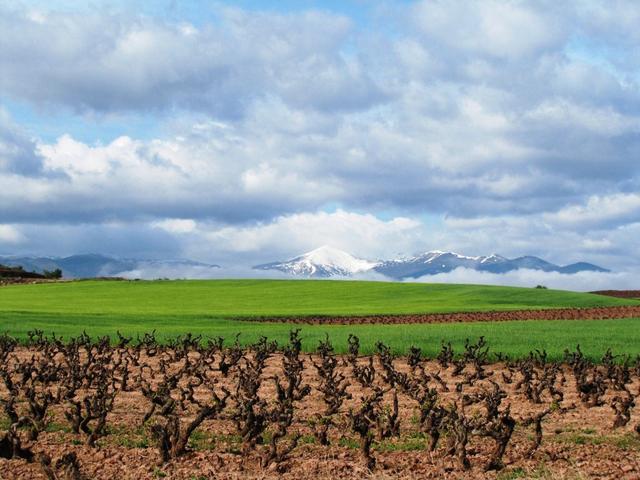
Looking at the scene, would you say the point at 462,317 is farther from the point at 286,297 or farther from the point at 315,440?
the point at 315,440

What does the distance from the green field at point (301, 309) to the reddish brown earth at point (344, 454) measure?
16.0 meters

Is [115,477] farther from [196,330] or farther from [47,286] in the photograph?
[47,286]

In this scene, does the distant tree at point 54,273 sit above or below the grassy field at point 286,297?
above

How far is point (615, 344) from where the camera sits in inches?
1457

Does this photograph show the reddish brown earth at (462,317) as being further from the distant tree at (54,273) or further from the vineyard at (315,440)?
the distant tree at (54,273)

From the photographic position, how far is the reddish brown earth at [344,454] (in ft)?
42.8

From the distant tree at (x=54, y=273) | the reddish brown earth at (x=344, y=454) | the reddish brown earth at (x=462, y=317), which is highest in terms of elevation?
the distant tree at (x=54, y=273)

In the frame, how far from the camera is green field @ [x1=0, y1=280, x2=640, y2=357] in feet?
134

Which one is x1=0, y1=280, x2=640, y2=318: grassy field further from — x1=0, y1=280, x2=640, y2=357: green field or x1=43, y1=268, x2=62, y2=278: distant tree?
x1=43, y1=268, x2=62, y2=278: distant tree

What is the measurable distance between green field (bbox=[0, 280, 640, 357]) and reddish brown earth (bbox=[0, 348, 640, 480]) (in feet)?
52.6

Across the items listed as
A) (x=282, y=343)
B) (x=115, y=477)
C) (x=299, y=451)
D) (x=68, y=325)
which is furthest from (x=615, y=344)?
(x=68, y=325)

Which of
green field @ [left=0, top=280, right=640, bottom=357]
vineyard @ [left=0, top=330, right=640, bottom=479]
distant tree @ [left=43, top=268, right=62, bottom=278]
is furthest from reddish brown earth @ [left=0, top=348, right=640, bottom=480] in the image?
distant tree @ [left=43, top=268, right=62, bottom=278]

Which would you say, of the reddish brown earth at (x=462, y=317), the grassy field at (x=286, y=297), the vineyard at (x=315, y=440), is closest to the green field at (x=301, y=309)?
the grassy field at (x=286, y=297)

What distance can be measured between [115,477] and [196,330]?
3694cm
